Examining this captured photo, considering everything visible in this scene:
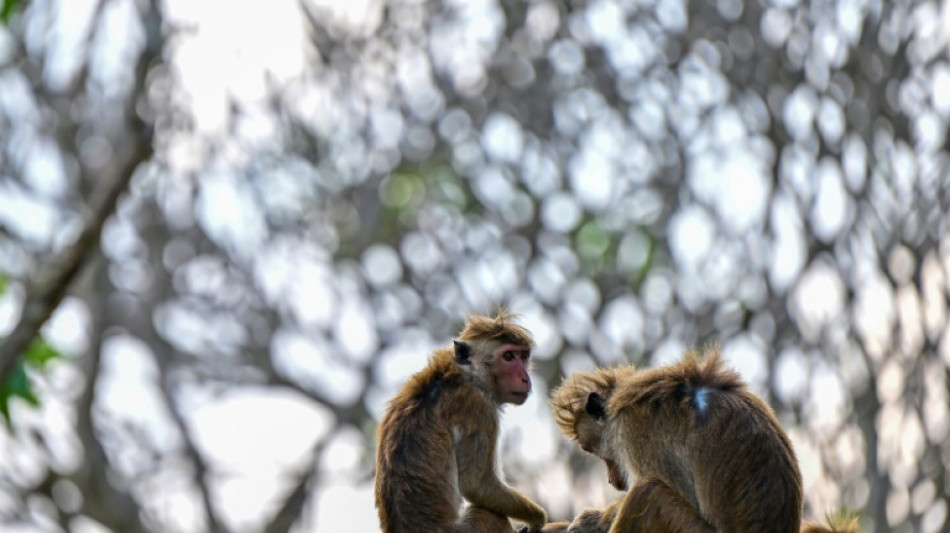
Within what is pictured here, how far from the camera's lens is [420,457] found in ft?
20.0

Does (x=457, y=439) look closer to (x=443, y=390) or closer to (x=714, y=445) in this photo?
(x=443, y=390)

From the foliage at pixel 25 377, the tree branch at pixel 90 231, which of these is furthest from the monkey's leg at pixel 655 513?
the foliage at pixel 25 377

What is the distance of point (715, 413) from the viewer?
5832 millimetres

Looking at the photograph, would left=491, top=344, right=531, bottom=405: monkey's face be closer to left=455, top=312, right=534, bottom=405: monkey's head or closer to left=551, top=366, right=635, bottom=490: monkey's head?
left=455, top=312, right=534, bottom=405: monkey's head

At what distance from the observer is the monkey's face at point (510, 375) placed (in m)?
6.53

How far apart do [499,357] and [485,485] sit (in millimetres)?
614

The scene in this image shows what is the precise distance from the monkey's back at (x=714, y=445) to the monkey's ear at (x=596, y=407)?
76 millimetres

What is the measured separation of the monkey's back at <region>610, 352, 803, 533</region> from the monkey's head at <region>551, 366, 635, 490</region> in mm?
120

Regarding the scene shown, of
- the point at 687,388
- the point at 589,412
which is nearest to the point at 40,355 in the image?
the point at 589,412

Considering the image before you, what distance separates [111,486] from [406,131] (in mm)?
5692

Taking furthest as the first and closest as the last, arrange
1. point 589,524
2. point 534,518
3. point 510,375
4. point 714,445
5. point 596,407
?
1. point 510,375
2. point 534,518
3. point 596,407
4. point 589,524
5. point 714,445

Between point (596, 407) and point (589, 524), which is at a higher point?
point (596, 407)

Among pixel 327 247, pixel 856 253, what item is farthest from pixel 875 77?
pixel 327 247

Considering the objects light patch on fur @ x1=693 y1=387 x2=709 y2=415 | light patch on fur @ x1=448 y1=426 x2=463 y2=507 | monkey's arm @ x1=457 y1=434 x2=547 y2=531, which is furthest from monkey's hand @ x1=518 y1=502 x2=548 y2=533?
light patch on fur @ x1=693 y1=387 x2=709 y2=415
